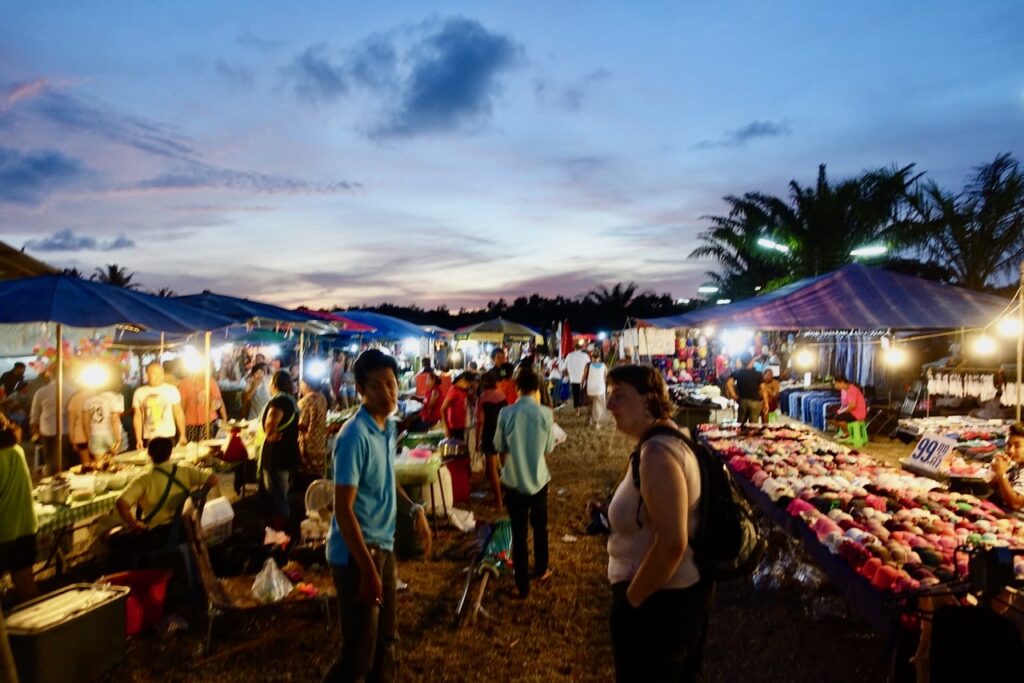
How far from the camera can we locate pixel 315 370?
53.3 ft

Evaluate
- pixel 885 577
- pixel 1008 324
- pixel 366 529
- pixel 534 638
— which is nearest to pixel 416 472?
pixel 534 638

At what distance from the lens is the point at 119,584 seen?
479cm

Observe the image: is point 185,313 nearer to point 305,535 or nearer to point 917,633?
point 305,535

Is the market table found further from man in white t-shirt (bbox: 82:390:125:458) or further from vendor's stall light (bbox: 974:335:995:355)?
vendor's stall light (bbox: 974:335:995:355)

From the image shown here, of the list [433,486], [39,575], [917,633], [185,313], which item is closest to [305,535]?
[433,486]

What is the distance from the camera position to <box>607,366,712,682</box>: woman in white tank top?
7.07 feet

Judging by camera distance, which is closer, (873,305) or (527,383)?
(527,383)

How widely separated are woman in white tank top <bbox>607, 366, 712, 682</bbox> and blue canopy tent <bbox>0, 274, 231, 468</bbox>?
16.1 ft

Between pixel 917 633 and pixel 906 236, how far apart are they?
18.6 m

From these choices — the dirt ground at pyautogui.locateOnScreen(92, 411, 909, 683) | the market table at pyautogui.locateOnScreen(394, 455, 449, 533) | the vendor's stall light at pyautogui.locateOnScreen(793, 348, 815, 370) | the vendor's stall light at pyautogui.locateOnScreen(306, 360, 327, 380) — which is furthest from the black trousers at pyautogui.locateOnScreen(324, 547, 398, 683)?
the vendor's stall light at pyautogui.locateOnScreen(793, 348, 815, 370)

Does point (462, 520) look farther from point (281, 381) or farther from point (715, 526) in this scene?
point (715, 526)

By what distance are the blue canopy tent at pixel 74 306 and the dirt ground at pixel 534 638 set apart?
2.56 metres

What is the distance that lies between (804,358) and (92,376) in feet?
55.1

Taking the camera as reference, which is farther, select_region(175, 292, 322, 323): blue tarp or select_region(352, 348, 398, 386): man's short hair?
select_region(175, 292, 322, 323): blue tarp
